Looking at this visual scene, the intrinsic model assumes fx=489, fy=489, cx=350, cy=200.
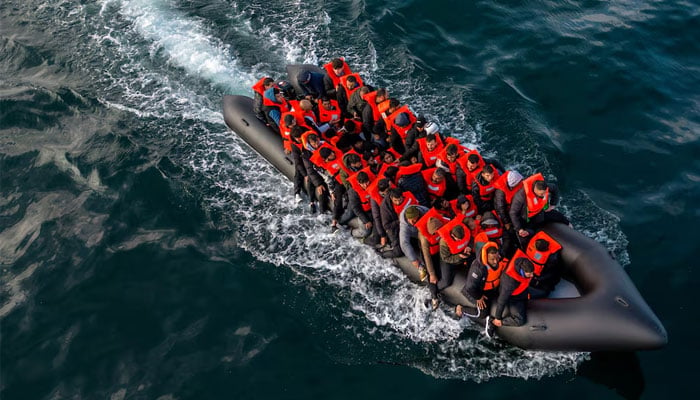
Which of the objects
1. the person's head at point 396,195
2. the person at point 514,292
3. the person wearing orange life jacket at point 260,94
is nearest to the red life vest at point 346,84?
the person wearing orange life jacket at point 260,94

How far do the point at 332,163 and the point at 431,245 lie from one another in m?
2.61

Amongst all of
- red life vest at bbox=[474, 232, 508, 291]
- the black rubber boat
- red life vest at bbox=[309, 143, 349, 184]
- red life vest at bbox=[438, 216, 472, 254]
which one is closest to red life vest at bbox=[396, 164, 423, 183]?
red life vest at bbox=[309, 143, 349, 184]

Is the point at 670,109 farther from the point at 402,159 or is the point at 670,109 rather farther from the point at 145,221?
the point at 145,221

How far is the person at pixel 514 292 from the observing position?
7.76 meters

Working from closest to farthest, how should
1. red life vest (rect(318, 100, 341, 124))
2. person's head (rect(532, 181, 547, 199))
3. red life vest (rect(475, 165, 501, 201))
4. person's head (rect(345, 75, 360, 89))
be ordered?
1. person's head (rect(532, 181, 547, 199))
2. red life vest (rect(475, 165, 501, 201))
3. red life vest (rect(318, 100, 341, 124))
4. person's head (rect(345, 75, 360, 89))

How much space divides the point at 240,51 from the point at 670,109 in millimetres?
11930

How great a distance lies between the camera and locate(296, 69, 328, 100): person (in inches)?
450

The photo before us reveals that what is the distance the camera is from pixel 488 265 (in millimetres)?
7973

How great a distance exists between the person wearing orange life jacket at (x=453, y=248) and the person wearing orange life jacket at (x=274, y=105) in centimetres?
496

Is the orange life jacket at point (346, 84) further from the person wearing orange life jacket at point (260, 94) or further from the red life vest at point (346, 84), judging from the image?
the person wearing orange life jacket at point (260, 94)

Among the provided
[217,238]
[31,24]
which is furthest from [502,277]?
[31,24]

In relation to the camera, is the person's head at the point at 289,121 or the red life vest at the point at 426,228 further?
the person's head at the point at 289,121

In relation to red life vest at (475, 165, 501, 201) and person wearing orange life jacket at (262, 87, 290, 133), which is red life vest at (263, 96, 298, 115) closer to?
person wearing orange life jacket at (262, 87, 290, 133)

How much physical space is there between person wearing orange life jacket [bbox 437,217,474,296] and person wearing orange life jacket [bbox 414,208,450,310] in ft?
0.42
